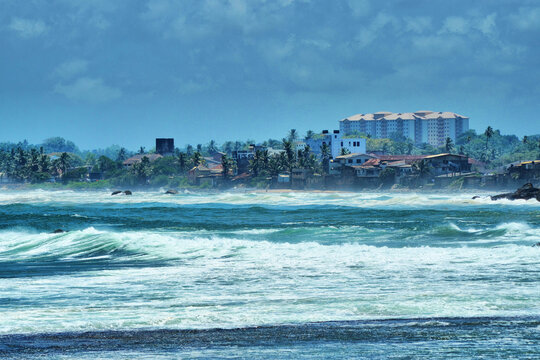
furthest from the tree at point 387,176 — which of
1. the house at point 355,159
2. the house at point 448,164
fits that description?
the house at point 355,159

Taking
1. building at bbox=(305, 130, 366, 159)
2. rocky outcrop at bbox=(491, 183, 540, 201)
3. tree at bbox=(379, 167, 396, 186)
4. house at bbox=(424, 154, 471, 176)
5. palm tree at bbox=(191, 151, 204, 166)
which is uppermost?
building at bbox=(305, 130, 366, 159)

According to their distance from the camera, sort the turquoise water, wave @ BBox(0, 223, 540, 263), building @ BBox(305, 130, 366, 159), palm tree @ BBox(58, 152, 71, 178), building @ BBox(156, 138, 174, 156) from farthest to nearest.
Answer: building @ BBox(156, 138, 174, 156) < palm tree @ BBox(58, 152, 71, 178) < building @ BBox(305, 130, 366, 159) < wave @ BBox(0, 223, 540, 263) < the turquoise water

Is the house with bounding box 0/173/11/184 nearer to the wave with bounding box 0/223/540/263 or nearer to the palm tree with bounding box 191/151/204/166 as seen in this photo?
the palm tree with bounding box 191/151/204/166

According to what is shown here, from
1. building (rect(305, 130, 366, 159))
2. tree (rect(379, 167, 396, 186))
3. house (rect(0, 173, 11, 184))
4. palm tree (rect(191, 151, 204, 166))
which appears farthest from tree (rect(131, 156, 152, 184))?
tree (rect(379, 167, 396, 186))

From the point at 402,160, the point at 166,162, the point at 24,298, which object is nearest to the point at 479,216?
the point at 24,298

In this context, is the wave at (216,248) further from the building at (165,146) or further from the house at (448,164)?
the building at (165,146)

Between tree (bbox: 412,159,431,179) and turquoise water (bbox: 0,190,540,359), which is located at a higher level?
tree (bbox: 412,159,431,179)

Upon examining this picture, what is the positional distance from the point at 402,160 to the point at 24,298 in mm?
111819

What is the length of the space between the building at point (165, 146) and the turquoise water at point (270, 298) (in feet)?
516

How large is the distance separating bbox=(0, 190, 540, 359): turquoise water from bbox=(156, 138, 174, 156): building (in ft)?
516

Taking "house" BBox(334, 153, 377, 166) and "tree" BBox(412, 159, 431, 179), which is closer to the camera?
"tree" BBox(412, 159, 431, 179)

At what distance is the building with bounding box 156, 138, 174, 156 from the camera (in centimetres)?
18812

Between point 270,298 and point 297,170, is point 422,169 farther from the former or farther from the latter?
point 270,298

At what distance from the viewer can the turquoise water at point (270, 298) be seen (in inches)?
483
